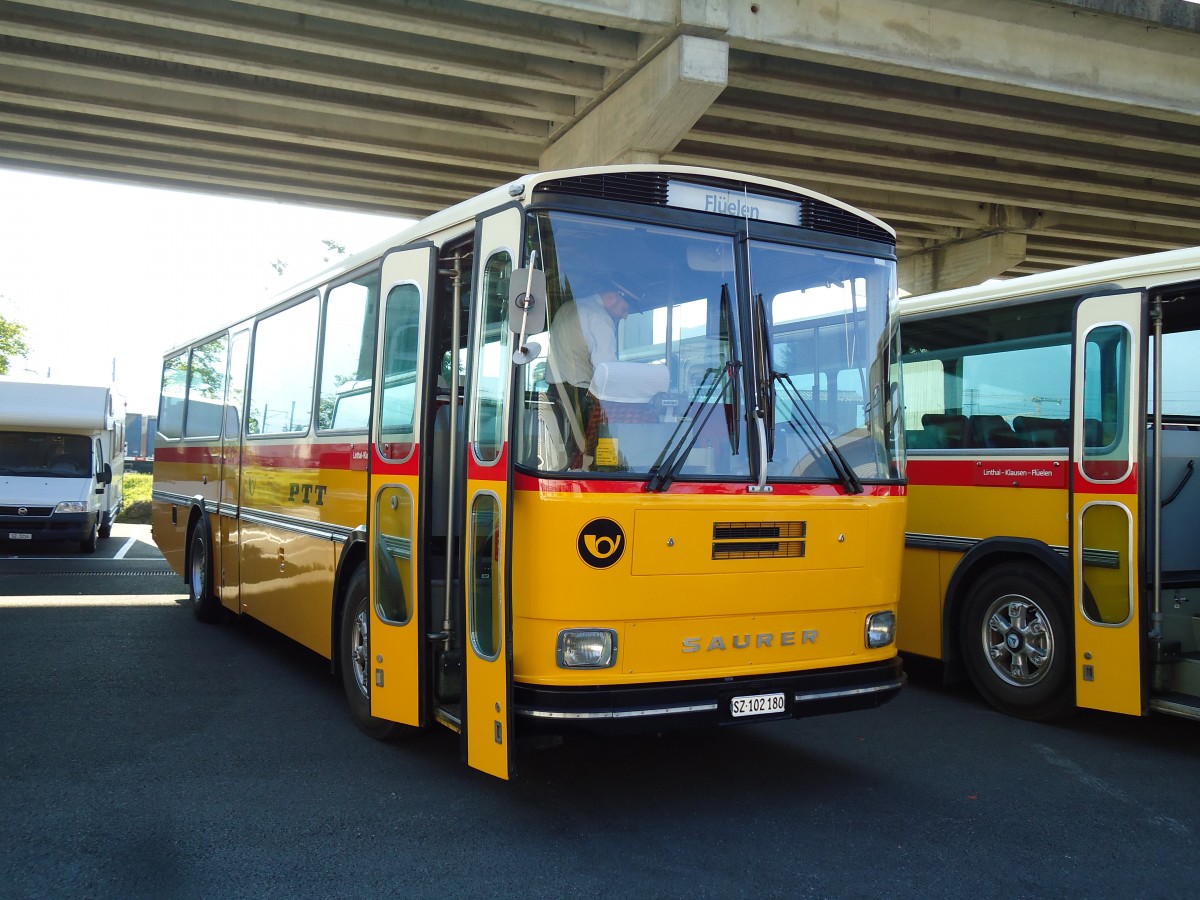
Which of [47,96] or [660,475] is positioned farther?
[47,96]

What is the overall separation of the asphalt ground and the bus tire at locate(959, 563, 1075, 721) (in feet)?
0.67

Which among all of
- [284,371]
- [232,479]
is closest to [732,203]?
[284,371]

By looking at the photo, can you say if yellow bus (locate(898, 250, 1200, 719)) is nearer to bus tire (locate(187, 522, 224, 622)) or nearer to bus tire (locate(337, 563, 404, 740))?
bus tire (locate(337, 563, 404, 740))

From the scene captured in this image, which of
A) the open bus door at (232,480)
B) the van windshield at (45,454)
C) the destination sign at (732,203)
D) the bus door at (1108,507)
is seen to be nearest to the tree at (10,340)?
the van windshield at (45,454)

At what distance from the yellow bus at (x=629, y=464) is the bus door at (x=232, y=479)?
342cm

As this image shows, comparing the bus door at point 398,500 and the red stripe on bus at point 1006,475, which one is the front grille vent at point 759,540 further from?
the red stripe on bus at point 1006,475

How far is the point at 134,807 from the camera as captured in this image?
547 cm

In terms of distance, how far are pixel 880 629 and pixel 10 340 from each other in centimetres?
4577

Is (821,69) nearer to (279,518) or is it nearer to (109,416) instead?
(279,518)

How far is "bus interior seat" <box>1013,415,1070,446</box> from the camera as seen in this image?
24.5 feet

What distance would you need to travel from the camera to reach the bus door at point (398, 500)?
600 centimetres

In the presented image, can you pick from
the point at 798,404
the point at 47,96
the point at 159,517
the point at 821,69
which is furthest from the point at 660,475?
the point at 47,96

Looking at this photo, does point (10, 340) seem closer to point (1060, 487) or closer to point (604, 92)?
point (604, 92)

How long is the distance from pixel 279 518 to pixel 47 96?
11.8 meters
